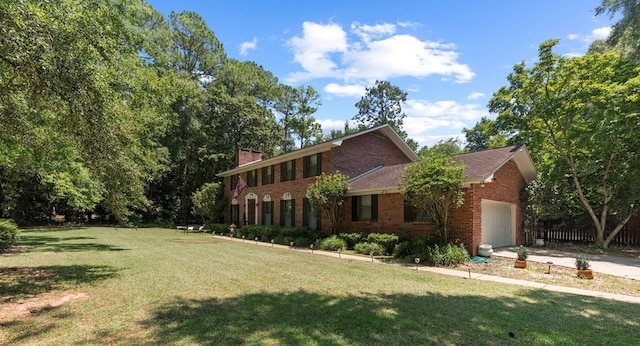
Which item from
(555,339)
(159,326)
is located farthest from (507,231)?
(159,326)

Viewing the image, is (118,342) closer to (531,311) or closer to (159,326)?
(159,326)

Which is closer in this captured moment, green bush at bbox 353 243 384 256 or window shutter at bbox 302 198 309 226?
green bush at bbox 353 243 384 256

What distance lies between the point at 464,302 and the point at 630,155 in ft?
45.4

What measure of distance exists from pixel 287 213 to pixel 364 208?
6455 millimetres

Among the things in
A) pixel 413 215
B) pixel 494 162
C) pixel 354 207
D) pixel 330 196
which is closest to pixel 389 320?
pixel 413 215

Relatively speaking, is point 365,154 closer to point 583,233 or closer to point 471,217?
point 471,217

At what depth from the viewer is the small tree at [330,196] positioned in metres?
15.8

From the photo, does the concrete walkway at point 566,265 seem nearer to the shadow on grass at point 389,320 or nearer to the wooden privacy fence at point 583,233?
the shadow on grass at point 389,320

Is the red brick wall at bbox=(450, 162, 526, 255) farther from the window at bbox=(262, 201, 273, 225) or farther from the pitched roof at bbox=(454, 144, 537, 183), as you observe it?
the window at bbox=(262, 201, 273, 225)

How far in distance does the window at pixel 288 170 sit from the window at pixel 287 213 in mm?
1451

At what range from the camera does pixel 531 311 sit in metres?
5.59

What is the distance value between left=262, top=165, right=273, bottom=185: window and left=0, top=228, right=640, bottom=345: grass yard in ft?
45.8

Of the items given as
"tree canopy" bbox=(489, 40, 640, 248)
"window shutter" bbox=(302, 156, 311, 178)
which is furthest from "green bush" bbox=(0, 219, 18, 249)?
"tree canopy" bbox=(489, 40, 640, 248)

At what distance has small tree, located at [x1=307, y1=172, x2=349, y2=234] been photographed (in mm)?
15797
